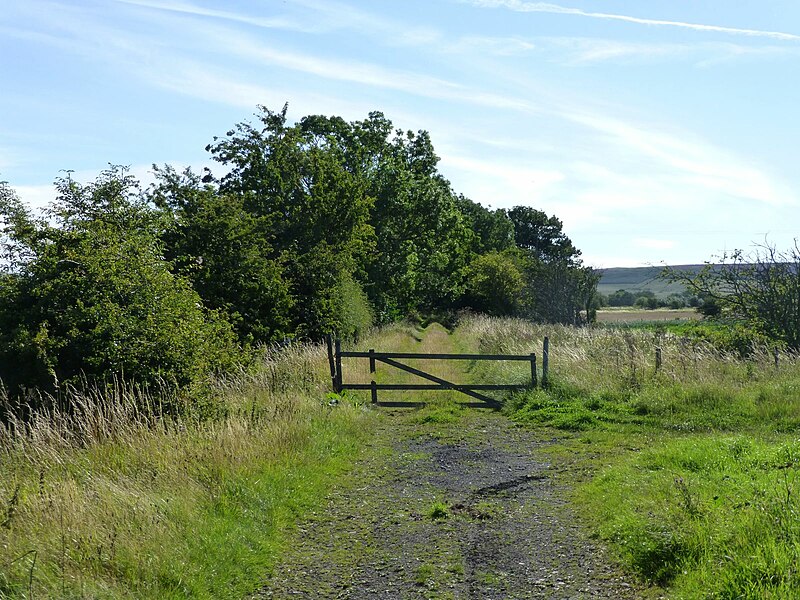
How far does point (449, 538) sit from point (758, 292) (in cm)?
1528

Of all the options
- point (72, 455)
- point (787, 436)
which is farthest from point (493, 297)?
point (72, 455)

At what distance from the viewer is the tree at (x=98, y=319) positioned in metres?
10.8

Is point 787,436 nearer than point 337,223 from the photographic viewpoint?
Yes

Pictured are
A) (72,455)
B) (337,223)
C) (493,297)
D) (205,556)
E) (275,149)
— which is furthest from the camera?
(493,297)

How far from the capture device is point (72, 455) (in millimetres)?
8320

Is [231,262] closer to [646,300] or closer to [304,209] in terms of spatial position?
[304,209]

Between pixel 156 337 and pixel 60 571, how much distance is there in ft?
19.6

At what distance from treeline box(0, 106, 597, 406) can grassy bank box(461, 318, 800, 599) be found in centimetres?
649

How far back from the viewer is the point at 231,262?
18875mm

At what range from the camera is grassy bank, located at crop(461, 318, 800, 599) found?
17.8 ft

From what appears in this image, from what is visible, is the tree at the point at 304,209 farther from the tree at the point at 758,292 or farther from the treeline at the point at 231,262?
the tree at the point at 758,292

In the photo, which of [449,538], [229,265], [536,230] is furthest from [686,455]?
[536,230]

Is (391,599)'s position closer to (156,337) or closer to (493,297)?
(156,337)

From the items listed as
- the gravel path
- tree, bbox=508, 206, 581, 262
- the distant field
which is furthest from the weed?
tree, bbox=508, 206, 581, 262
